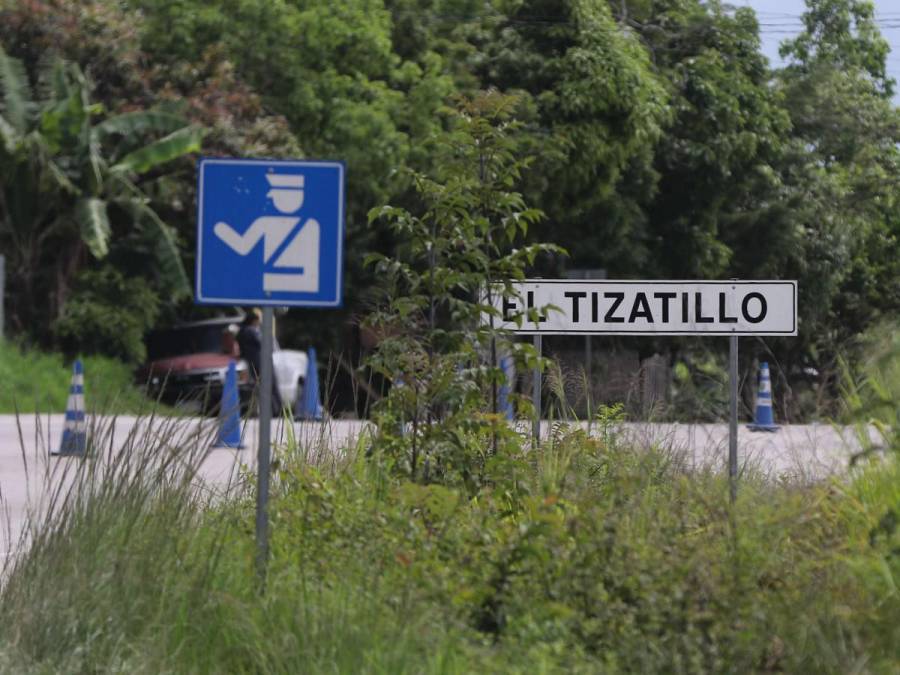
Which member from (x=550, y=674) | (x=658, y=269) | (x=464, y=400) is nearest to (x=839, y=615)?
(x=550, y=674)

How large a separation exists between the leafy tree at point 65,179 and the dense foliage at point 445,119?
0.20 ft

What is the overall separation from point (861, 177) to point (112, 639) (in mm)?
36236

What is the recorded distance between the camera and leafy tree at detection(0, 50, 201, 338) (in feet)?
82.3

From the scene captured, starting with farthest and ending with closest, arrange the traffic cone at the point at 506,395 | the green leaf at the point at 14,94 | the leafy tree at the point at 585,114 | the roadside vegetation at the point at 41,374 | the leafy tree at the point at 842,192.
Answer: the leafy tree at the point at 842,192, the leafy tree at the point at 585,114, the green leaf at the point at 14,94, the roadside vegetation at the point at 41,374, the traffic cone at the point at 506,395

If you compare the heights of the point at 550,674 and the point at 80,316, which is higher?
the point at 80,316

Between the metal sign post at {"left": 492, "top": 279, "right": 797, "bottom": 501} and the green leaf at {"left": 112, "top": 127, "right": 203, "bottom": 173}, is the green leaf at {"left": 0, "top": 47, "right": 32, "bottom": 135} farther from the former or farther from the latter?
the metal sign post at {"left": 492, "top": 279, "right": 797, "bottom": 501}

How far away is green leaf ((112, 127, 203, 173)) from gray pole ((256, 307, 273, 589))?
20268mm

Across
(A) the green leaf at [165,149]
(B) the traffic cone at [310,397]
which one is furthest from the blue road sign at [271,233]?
(A) the green leaf at [165,149]

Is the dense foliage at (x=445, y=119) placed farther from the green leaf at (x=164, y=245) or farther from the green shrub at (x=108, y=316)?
the green shrub at (x=108, y=316)

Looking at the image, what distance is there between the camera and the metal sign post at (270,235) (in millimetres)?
5898

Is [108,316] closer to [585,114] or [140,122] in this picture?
[140,122]

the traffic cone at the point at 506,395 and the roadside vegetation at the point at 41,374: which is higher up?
the roadside vegetation at the point at 41,374

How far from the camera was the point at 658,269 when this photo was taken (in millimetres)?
31875

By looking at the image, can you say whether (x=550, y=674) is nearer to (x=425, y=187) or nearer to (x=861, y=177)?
(x=425, y=187)
